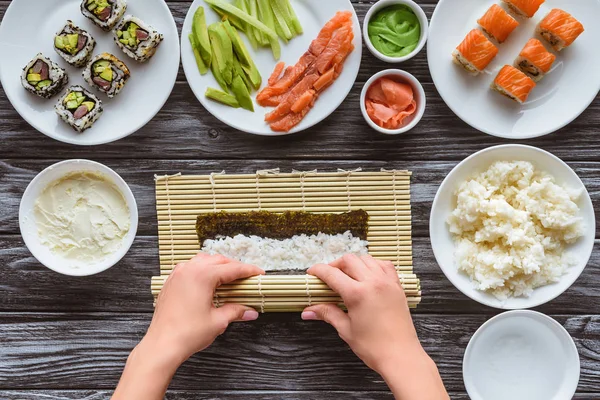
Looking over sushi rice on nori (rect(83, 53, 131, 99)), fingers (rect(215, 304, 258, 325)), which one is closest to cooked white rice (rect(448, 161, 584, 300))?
fingers (rect(215, 304, 258, 325))

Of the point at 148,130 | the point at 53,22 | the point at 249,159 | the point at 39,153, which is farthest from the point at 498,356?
the point at 53,22

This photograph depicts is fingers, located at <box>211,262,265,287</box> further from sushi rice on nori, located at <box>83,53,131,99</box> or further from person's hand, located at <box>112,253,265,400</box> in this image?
sushi rice on nori, located at <box>83,53,131,99</box>

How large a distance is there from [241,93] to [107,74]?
0.47m

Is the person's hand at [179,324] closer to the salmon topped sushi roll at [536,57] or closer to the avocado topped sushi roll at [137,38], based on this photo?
the avocado topped sushi roll at [137,38]

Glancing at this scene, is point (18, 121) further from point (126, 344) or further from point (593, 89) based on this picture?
point (593, 89)

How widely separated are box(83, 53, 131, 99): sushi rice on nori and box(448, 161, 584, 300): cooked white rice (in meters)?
1.22

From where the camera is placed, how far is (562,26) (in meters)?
1.92

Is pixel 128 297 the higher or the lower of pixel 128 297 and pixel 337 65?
the lower

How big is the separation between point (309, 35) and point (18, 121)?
42.8 inches

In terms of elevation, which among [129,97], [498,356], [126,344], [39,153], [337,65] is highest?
[337,65]

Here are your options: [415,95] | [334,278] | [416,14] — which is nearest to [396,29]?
[416,14]

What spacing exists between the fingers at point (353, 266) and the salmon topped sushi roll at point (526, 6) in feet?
3.31

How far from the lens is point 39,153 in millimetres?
2072

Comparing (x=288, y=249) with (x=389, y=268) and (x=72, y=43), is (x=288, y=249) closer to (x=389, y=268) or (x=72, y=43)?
(x=389, y=268)
